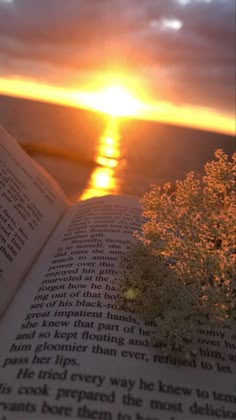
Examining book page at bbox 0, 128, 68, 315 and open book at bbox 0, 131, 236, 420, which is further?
book page at bbox 0, 128, 68, 315

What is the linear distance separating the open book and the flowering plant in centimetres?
7

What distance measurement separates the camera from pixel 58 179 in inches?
133

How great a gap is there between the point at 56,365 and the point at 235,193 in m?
0.73

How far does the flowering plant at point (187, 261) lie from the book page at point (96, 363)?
0.21 feet

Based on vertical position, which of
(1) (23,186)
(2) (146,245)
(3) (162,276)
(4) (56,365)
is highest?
(1) (23,186)

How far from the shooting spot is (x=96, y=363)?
1.00 meters

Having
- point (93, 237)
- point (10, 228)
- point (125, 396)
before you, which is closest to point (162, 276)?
point (125, 396)

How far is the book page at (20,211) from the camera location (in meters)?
1.49

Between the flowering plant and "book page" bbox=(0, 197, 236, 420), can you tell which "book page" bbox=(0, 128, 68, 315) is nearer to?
"book page" bbox=(0, 197, 236, 420)

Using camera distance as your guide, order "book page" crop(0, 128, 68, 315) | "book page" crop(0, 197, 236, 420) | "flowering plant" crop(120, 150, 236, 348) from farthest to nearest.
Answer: "book page" crop(0, 128, 68, 315), "flowering plant" crop(120, 150, 236, 348), "book page" crop(0, 197, 236, 420)

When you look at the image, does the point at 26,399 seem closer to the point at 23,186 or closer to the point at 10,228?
the point at 10,228

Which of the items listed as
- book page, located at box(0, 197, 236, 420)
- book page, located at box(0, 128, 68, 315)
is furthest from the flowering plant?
book page, located at box(0, 128, 68, 315)

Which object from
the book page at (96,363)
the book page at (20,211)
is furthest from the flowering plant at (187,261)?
the book page at (20,211)

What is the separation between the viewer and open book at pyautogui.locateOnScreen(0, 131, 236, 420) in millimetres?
902
